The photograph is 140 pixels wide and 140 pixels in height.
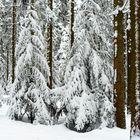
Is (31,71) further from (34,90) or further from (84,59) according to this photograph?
(84,59)

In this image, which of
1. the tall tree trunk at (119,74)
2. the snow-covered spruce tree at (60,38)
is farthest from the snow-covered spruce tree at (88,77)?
the snow-covered spruce tree at (60,38)

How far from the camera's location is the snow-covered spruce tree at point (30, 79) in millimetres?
18562

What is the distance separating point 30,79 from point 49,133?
389 cm

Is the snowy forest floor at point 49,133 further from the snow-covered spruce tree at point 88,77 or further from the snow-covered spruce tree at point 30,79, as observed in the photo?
the snow-covered spruce tree at point 30,79

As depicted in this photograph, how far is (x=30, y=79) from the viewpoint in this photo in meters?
19.2

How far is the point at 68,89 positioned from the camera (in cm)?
1797

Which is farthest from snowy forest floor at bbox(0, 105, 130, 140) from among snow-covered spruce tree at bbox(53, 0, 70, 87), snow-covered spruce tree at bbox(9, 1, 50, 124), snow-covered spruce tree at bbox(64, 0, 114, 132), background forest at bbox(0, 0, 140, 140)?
snow-covered spruce tree at bbox(53, 0, 70, 87)

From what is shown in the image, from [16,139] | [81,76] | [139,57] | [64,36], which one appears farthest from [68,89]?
[64,36]

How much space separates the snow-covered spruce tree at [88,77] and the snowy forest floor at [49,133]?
76 centimetres

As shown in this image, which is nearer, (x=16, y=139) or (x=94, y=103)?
(x=16, y=139)

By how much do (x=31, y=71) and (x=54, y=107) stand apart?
2165 millimetres

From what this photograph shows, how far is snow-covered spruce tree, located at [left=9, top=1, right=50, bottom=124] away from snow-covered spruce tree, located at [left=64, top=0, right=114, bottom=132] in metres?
1.26

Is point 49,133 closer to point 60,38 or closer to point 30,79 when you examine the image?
point 30,79

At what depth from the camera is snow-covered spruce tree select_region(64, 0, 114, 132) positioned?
17.4 meters
